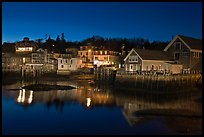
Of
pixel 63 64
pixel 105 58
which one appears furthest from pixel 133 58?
pixel 105 58

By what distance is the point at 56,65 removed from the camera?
247 feet

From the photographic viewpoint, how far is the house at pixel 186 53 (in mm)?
44219

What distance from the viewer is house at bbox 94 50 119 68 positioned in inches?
3007

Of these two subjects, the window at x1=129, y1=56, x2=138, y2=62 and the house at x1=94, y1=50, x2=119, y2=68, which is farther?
the house at x1=94, y1=50, x2=119, y2=68

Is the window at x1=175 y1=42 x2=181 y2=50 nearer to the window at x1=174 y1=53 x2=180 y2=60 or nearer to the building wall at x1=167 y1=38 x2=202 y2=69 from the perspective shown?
the building wall at x1=167 y1=38 x2=202 y2=69

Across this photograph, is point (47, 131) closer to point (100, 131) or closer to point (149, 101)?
point (100, 131)

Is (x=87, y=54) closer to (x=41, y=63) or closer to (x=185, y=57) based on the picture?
(x=41, y=63)

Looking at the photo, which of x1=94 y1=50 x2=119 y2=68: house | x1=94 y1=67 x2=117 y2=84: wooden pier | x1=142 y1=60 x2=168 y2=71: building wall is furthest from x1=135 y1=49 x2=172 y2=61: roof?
x1=94 y1=50 x2=119 y2=68: house

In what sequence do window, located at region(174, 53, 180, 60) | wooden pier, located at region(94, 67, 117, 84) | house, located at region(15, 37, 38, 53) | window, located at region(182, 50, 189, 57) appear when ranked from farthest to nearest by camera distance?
house, located at region(15, 37, 38, 53)
wooden pier, located at region(94, 67, 117, 84)
window, located at region(174, 53, 180, 60)
window, located at region(182, 50, 189, 57)

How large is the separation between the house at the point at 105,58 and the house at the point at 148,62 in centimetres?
3141

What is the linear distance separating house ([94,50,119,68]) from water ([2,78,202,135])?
41.8 metres

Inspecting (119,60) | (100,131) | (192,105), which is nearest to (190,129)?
(100,131)

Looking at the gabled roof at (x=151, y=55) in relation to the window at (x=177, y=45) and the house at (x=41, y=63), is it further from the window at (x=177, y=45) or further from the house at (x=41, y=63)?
the house at (x=41, y=63)

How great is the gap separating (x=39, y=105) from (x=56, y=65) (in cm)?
4718
